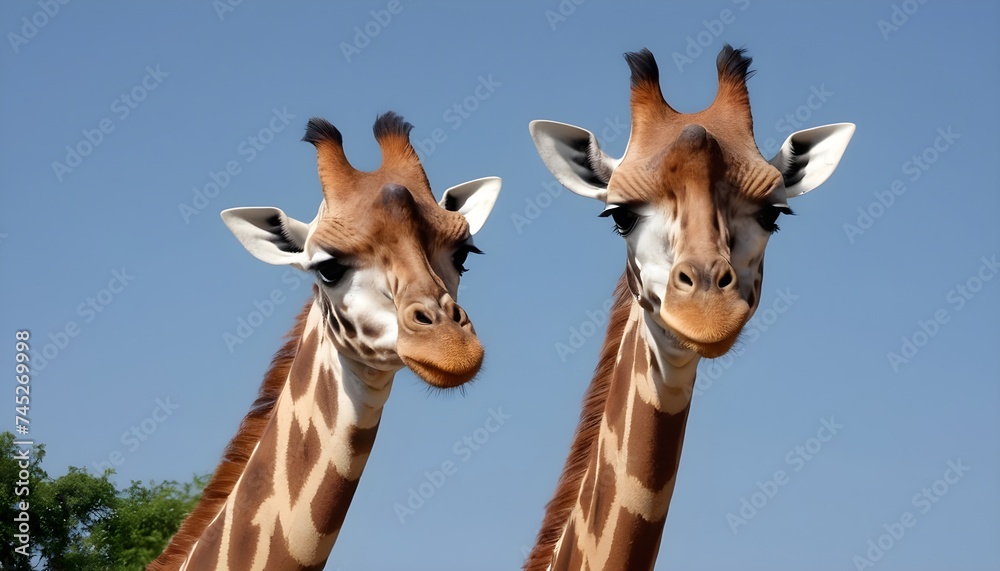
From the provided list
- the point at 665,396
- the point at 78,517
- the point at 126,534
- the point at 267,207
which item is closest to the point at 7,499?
the point at 78,517

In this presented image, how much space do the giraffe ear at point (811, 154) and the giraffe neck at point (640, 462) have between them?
4.90 feet

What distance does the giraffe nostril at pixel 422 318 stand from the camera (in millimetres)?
7062

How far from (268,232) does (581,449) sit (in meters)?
2.63

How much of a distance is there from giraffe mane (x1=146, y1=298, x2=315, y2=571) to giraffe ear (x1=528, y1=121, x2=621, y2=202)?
2.03 metres

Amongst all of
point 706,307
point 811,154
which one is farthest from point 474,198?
point 706,307

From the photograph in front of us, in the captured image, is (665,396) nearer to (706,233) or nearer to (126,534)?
(706,233)

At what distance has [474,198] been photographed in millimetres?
8883

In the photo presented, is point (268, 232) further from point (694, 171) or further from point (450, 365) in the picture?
point (694, 171)

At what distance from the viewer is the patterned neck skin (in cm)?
735

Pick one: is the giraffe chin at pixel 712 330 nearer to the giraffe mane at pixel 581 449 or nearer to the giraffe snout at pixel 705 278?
the giraffe snout at pixel 705 278

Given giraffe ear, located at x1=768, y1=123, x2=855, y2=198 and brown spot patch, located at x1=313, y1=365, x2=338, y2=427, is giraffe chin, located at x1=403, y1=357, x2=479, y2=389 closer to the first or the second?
brown spot patch, located at x1=313, y1=365, x2=338, y2=427

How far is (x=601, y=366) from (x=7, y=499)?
23.5 ft

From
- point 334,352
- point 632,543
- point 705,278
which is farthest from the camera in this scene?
point 334,352

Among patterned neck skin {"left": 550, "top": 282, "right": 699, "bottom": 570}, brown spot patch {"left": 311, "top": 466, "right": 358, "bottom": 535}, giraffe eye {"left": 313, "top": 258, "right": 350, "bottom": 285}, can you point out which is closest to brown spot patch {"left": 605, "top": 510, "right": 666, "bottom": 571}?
patterned neck skin {"left": 550, "top": 282, "right": 699, "bottom": 570}
